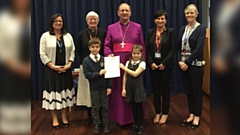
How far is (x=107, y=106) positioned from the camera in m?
3.11

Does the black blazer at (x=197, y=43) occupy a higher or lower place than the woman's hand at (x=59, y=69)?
higher

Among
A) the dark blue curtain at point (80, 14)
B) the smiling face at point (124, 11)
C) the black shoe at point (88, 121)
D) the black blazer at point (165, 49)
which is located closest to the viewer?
the smiling face at point (124, 11)

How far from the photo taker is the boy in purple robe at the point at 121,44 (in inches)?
123

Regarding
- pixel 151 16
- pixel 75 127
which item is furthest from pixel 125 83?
pixel 151 16

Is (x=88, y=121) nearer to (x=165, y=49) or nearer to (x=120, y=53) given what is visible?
(x=120, y=53)

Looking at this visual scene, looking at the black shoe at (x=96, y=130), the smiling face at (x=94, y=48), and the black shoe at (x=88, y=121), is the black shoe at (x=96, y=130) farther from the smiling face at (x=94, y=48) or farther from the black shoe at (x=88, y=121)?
the smiling face at (x=94, y=48)

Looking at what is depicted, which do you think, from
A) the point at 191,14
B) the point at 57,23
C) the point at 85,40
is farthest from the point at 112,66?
the point at 191,14

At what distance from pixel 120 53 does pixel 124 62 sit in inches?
4.2

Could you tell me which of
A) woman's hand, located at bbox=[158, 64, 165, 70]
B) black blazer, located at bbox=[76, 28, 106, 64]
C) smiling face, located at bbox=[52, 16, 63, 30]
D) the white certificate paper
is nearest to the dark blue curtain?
black blazer, located at bbox=[76, 28, 106, 64]

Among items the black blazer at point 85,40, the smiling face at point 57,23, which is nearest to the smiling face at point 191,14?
the black blazer at point 85,40

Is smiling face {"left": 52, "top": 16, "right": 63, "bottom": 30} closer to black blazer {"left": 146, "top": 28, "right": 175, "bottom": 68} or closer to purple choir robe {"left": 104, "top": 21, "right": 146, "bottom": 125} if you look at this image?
purple choir robe {"left": 104, "top": 21, "right": 146, "bottom": 125}

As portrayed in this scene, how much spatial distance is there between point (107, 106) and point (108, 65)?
18.2 inches

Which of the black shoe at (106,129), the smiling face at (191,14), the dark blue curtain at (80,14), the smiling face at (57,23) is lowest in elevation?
the black shoe at (106,129)

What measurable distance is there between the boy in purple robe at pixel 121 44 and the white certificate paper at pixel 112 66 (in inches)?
7.7
